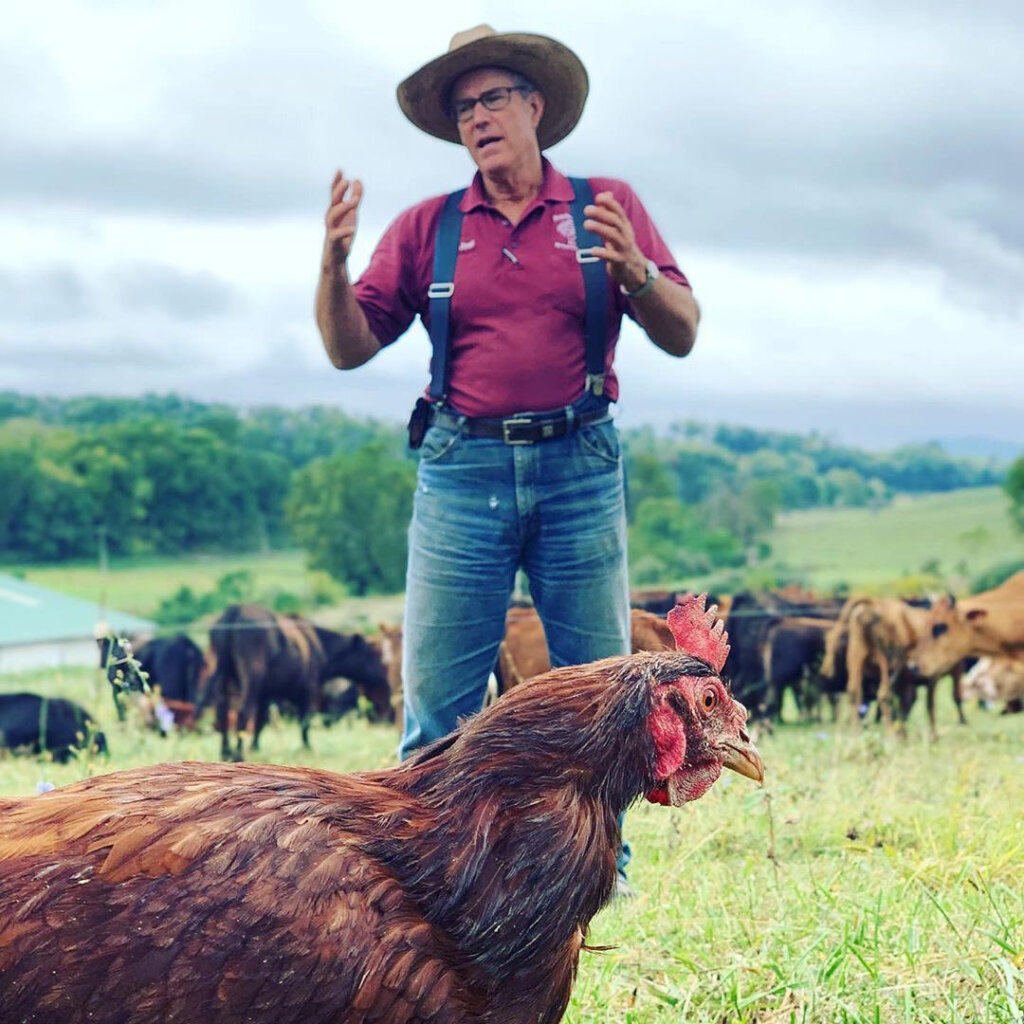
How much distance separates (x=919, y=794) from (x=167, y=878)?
4.77 meters

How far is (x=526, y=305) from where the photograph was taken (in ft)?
14.0

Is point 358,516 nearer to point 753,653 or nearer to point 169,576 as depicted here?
point 169,576

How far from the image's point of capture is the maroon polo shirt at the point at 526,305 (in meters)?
4.23

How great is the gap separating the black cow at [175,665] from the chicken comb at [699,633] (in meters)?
12.0

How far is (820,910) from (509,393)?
182 centimetres

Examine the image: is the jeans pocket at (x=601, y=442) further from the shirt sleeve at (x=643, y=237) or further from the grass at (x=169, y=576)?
the grass at (x=169, y=576)

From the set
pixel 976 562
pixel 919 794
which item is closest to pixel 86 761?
pixel 919 794

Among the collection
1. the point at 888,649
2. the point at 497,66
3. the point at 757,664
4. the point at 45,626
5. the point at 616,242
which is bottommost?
the point at 45,626

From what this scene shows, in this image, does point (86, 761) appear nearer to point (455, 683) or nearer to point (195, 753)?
point (455, 683)

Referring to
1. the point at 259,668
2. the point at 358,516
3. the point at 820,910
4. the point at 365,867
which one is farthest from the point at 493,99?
the point at 358,516

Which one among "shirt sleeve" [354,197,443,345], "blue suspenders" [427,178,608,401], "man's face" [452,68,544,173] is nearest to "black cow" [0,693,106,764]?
"shirt sleeve" [354,197,443,345]

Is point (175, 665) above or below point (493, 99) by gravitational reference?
below

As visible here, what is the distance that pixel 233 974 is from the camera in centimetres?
212

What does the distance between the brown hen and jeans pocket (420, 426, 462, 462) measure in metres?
1.79
